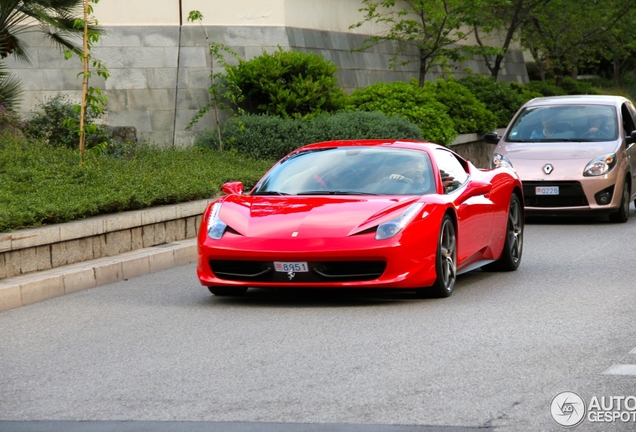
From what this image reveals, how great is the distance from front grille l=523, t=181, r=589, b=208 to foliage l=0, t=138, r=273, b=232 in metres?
3.97

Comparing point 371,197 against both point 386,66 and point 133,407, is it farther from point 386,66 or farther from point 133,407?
point 386,66

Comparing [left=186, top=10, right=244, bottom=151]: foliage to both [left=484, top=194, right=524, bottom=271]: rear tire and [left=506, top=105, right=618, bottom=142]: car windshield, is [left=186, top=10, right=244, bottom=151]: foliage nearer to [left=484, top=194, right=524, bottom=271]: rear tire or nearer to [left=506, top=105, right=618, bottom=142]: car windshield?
[left=506, top=105, right=618, bottom=142]: car windshield

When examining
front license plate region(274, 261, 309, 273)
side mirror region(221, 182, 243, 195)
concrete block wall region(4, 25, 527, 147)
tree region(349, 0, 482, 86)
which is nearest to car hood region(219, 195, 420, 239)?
front license plate region(274, 261, 309, 273)

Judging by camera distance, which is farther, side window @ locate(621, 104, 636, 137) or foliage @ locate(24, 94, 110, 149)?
foliage @ locate(24, 94, 110, 149)

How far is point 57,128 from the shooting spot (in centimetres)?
2122

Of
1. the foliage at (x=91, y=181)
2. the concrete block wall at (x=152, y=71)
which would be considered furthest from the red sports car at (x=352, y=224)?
the concrete block wall at (x=152, y=71)

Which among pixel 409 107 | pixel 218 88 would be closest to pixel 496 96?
pixel 409 107

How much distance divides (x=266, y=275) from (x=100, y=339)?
165 cm

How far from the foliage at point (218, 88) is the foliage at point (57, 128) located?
236 cm

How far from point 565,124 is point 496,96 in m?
13.2

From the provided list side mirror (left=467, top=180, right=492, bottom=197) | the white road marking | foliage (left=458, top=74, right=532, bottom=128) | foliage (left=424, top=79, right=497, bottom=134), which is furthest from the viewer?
foliage (left=458, top=74, right=532, bottom=128)

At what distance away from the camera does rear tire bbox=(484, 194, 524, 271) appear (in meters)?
12.2

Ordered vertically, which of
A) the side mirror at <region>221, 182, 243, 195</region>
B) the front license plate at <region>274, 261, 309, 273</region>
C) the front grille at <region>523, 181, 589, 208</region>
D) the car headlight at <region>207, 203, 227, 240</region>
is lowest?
the front grille at <region>523, 181, 589, 208</region>

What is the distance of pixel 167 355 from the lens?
7902 millimetres
